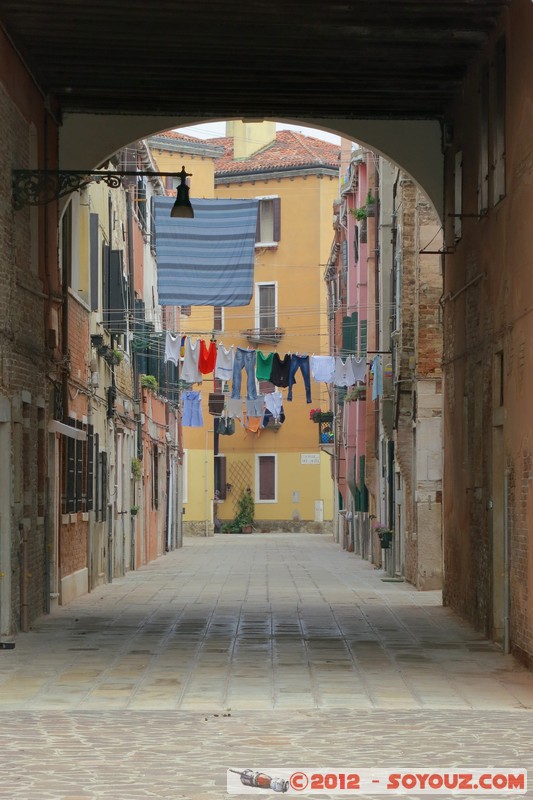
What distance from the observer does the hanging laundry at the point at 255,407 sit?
51.4 metres

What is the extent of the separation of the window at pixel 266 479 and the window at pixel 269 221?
8.84m

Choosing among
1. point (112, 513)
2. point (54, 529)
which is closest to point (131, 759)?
point (54, 529)

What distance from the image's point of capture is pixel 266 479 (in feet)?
206

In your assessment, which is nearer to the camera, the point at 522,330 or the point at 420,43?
the point at 522,330

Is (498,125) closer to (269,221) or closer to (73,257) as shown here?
(73,257)

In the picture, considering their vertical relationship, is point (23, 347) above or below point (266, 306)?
below

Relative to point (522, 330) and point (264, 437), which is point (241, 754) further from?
point (264, 437)

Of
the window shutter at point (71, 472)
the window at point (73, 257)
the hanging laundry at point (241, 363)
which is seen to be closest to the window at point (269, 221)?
the hanging laundry at point (241, 363)

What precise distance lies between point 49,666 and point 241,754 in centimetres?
465

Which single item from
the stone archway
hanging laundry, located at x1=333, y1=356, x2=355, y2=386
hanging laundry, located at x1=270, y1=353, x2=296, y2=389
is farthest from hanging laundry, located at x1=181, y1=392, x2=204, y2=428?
Answer: the stone archway

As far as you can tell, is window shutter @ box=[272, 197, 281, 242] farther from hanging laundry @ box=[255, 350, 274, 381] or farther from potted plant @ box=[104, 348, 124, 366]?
potted plant @ box=[104, 348, 124, 366]

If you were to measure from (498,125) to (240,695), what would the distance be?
6574 millimetres

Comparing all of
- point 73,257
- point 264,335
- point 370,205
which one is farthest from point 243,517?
point 73,257

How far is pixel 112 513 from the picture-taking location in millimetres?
26828
